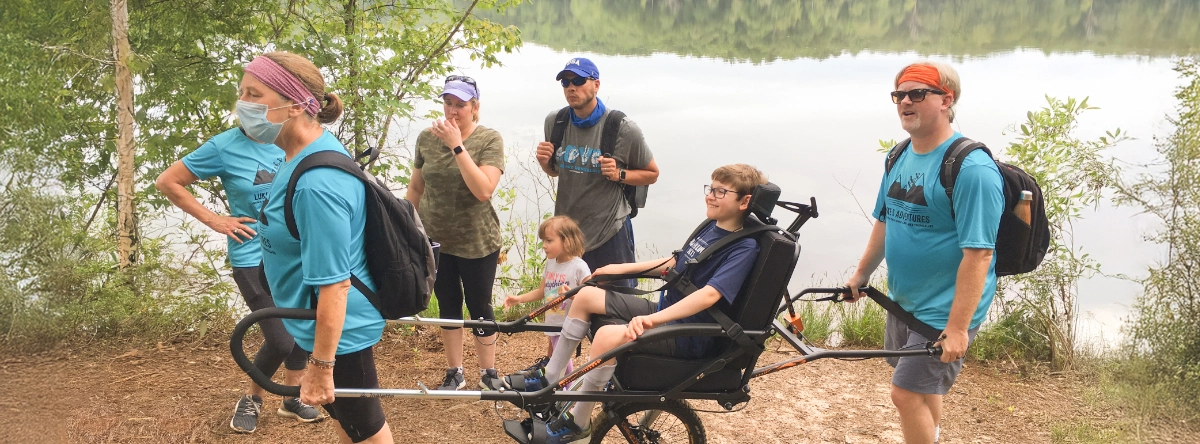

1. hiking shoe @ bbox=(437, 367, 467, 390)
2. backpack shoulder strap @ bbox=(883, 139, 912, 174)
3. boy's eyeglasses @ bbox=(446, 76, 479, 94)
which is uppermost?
boy's eyeglasses @ bbox=(446, 76, 479, 94)

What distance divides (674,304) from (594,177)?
1243mm

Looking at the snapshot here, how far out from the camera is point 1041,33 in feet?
61.4

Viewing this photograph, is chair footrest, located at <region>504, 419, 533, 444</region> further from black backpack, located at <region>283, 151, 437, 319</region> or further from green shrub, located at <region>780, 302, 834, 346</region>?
green shrub, located at <region>780, 302, 834, 346</region>

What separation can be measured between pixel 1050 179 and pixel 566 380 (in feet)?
12.6

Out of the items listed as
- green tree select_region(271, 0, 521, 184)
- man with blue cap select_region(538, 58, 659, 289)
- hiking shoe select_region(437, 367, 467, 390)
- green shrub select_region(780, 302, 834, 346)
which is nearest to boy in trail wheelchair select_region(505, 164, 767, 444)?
man with blue cap select_region(538, 58, 659, 289)

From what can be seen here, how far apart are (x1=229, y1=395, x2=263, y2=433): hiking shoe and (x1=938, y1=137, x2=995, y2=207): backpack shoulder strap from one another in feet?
10.5

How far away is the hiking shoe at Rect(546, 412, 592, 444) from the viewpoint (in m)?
3.19

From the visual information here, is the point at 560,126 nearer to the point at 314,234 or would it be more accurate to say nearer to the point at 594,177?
the point at 594,177

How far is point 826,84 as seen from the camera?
14.9 metres

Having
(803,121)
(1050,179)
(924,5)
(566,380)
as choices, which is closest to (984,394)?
(1050,179)

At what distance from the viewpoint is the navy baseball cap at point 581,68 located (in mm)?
3898

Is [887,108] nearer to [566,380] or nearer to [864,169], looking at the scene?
[864,169]

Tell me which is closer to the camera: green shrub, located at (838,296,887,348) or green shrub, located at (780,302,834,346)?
green shrub, located at (838,296,887,348)

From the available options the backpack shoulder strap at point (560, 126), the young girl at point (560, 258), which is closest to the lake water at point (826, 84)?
the backpack shoulder strap at point (560, 126)
